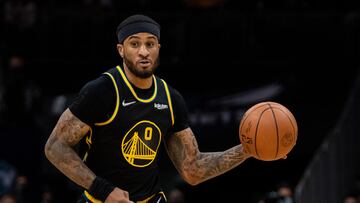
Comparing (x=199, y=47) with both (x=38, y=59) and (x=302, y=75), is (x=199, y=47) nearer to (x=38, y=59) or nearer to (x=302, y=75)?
(x=302, y=75)

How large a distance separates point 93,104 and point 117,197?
74 centimetres

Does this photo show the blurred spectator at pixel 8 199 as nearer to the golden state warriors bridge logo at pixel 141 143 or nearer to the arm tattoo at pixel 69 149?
the golden state warriors bridge logo at pixel 141 143

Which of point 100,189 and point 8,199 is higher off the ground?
point 100,189

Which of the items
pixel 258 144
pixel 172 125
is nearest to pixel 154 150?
pixel 172 125

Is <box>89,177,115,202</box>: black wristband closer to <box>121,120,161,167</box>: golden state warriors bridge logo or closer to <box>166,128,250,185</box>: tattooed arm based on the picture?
<box>121,120,161,167</box>: golden state warriors bridge logo

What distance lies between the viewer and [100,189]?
690 centimetres

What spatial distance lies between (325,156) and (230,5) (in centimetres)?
567

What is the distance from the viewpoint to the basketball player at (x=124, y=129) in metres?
6.96

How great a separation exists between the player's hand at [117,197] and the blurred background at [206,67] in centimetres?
977

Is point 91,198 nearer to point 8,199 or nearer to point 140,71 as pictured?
point 140,71

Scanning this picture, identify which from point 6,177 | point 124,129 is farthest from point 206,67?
point 124,129

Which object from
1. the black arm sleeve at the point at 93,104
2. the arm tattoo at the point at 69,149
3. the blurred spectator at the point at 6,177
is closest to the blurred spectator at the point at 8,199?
the blurred spectator at the point at 6,177

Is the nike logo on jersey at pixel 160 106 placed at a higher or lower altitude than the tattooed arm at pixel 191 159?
higher

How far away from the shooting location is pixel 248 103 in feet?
56.4
